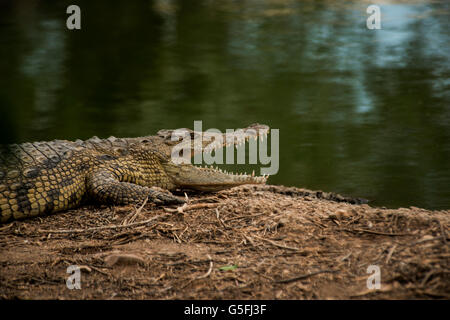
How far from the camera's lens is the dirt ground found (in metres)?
1.41

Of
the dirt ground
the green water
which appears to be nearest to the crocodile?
the dirt ground

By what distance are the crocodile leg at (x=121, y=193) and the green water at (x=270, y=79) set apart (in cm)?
136

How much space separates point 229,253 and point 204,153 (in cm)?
146

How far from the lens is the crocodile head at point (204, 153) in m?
2.82

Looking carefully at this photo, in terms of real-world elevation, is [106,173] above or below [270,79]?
below

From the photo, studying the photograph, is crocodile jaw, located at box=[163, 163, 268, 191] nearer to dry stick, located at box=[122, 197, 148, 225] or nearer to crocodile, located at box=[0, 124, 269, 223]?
crocodile, located at box=[0, 124, 269, 223]

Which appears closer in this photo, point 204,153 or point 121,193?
point 121,193

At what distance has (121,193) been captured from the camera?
8.07ft

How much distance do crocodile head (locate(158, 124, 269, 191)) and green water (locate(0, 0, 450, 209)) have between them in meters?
0.71

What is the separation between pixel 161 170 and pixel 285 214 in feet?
3.76

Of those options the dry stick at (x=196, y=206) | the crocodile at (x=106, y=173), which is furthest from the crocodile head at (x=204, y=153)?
the dry stick at (x=196, y=206)

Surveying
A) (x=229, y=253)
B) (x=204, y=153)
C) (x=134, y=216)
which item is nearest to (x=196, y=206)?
(x=134, y=216)

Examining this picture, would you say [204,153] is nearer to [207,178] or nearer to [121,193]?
[207,178]
